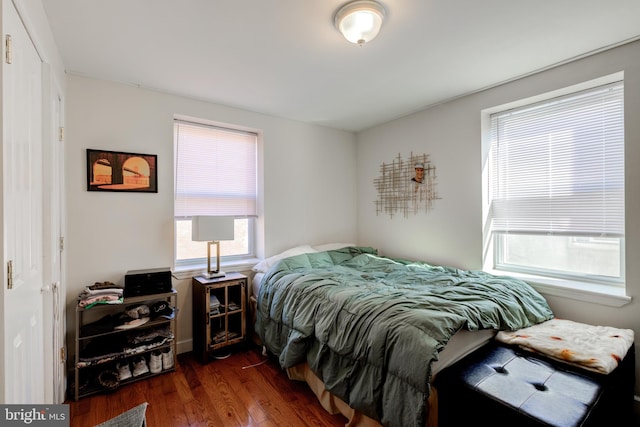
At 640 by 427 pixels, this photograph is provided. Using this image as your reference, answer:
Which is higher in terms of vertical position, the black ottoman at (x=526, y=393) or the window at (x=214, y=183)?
the window at (x=214, y=183)

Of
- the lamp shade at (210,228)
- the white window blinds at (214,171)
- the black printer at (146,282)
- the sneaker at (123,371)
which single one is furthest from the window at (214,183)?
the sneaker at (123,371)

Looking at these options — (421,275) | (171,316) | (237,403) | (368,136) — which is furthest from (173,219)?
(368,136)

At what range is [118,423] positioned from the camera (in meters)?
1.23

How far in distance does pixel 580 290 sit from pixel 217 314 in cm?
295

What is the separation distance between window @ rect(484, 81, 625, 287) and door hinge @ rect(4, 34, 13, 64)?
3252mm

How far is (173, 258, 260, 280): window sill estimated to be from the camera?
284cm

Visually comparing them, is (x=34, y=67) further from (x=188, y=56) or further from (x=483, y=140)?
(x=483, y=140)

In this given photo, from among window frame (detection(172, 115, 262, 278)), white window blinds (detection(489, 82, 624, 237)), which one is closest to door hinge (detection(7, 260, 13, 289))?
window frame (detection(172, 115, 262, 278))

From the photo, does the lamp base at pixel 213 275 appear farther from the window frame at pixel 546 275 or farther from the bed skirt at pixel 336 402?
the window frame at pixel 546 275

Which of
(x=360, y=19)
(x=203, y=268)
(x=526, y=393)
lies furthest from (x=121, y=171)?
(x=526, y=393)

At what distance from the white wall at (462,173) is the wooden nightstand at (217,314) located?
1.91 meters

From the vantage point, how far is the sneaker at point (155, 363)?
2381 millimetres

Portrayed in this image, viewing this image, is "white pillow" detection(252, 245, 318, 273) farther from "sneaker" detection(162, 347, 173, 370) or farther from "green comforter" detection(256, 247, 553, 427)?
"sneaker" detection(162, 347, 173, 370)

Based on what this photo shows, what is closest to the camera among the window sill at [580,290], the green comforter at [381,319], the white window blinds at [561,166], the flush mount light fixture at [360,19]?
the green comforter at [381,319]
